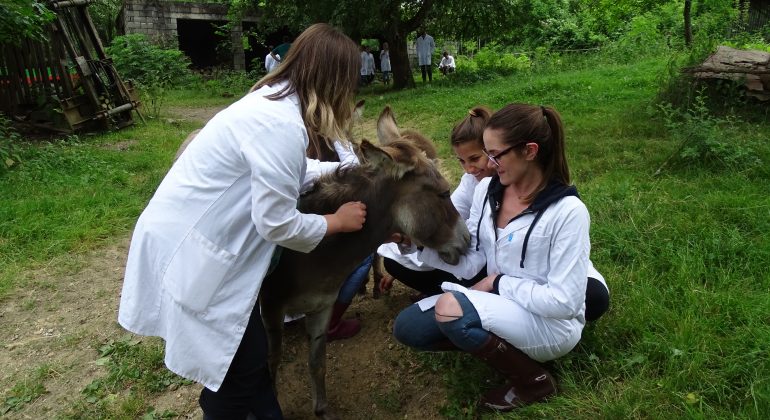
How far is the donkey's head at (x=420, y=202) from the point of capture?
2511 millimetres

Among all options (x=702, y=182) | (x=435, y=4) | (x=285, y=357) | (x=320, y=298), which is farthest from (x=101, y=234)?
(x=435, y=4)

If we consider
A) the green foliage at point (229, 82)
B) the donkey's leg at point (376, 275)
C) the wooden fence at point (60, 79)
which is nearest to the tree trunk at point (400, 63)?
the green foliage at point (229, 82)

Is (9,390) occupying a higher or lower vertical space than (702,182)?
lower

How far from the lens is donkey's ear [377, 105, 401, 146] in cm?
284

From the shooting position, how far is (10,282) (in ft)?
14.9

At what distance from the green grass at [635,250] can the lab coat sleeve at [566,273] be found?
1.65 ft

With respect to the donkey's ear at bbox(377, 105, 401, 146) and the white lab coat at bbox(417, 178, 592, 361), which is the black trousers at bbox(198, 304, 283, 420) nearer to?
the white lab coat at bbox(417, 178, 592, 361)

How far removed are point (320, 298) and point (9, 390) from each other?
232 centimetres

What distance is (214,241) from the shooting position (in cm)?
209

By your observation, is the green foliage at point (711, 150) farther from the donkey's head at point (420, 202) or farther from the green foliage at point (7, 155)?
the green foliage at point (7, 155)

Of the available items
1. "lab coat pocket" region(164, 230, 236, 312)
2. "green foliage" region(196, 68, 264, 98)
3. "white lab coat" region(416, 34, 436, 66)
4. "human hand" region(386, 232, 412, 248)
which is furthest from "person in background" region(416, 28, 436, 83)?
"lab coat pocket" region(164, 230, 236, 312)

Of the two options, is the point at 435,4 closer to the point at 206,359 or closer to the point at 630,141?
the point at 630,141

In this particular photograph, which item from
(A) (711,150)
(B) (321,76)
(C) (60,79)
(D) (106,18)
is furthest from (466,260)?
(D) (106,18)

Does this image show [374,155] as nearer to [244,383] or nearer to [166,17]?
[244,383]
